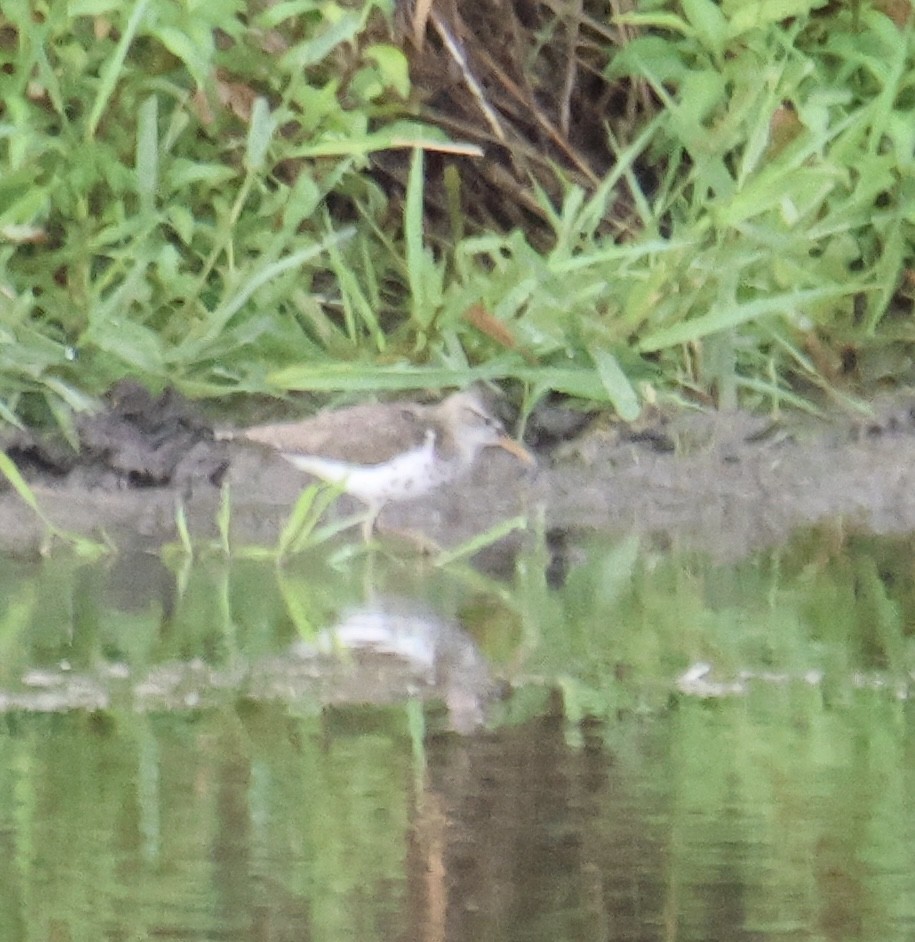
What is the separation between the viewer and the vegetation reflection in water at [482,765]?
Result: 2.36 m

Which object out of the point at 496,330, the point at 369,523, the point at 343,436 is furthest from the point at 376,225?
the point at 369,523

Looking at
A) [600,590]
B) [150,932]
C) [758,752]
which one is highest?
[600,590]

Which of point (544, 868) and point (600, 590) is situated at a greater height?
point (600, 590)

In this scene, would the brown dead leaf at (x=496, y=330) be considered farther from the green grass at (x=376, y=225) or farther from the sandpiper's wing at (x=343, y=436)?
the sandpiper's wing at (x=343, y=436)

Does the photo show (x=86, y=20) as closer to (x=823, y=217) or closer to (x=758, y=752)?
(x=823, y=217)

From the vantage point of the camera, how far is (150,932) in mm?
2279

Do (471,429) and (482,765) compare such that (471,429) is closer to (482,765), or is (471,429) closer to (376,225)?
(376,225)

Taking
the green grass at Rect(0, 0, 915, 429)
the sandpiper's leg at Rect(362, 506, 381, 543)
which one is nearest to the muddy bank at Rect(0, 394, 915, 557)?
the sandpiper's leg at Rect(362, 506, 381, 543)

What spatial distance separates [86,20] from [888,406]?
96.2 inches

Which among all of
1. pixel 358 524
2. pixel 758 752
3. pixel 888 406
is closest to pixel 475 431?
pixel 358 524

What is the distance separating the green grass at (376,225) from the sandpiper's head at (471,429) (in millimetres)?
215

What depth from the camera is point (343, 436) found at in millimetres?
5277

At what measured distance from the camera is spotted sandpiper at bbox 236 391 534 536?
17.0ft

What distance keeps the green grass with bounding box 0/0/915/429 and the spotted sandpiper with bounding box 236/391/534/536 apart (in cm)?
23
